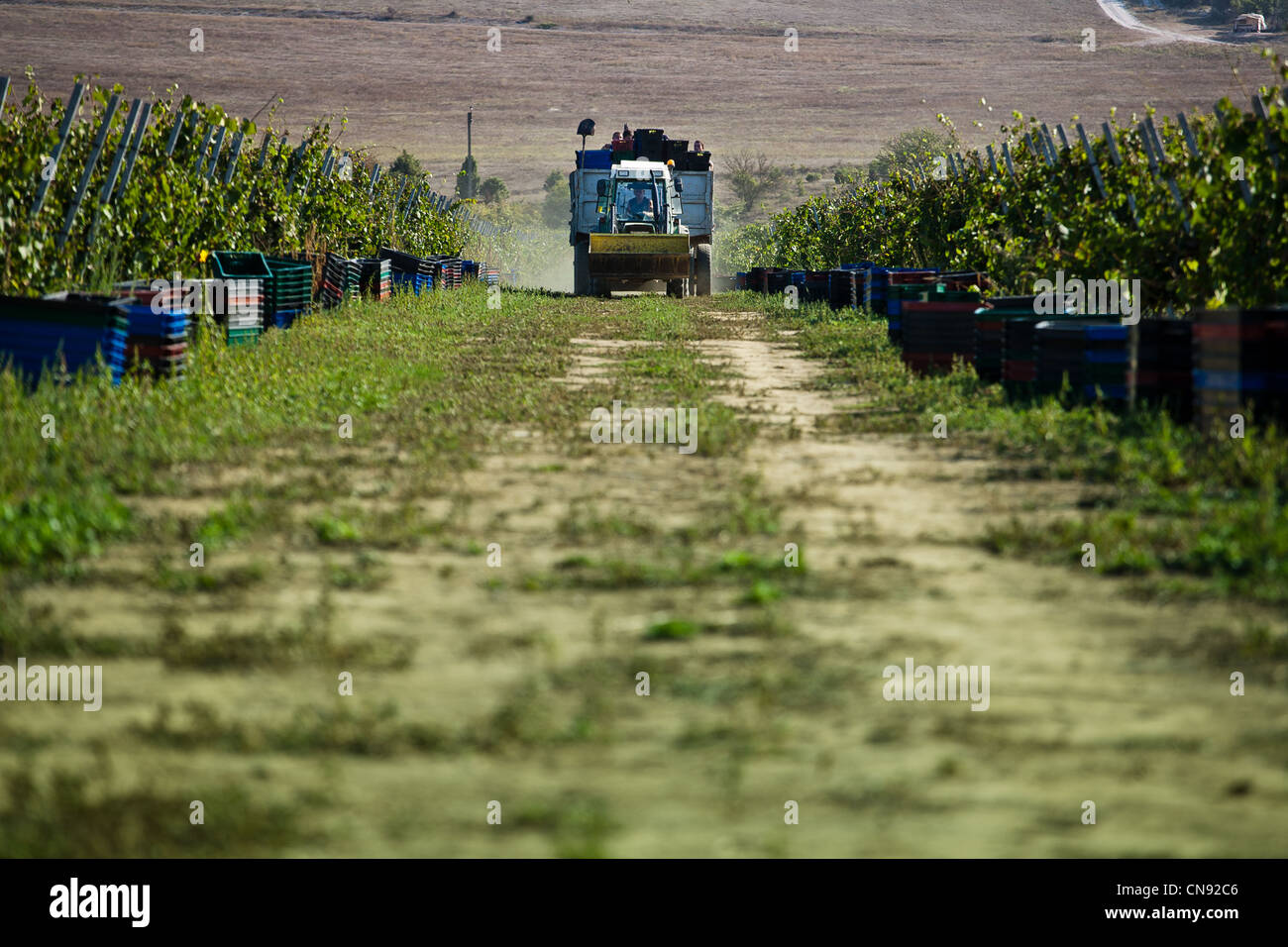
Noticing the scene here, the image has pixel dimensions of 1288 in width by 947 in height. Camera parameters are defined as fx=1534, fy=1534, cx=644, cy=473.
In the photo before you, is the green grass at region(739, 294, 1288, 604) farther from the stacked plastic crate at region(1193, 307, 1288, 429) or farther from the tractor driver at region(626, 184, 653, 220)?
the tractor driver at region(626, 184, 653, 220)

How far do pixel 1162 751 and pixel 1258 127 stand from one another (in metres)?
8.97

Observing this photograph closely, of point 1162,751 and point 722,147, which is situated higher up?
point 722,147

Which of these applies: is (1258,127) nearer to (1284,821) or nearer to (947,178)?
(1284,821)

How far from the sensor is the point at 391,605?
5848mm

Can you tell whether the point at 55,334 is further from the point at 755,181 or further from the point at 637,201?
the point at 755,181

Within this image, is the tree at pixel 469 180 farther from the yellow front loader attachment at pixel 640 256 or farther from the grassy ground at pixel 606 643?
the grassy ground at pixel 606 643

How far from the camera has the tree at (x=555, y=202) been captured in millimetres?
125500

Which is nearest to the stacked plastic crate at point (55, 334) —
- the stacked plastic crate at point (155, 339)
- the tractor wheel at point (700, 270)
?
the stacked plastic crate at point (155, 339)

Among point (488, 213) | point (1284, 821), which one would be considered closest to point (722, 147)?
point (488, 213)

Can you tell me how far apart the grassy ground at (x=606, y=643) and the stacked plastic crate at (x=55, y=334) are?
2.46 feet

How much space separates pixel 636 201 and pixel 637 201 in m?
0.02

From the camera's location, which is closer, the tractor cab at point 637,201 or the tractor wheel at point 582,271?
the tractor wheel at point 582,271

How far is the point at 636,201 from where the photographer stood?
3869cm

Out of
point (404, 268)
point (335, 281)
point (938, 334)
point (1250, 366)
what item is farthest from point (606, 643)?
point (404, 268)
